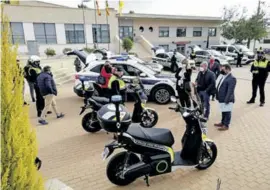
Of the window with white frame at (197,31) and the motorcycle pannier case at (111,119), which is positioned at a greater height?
the window with white frame at (197,31)

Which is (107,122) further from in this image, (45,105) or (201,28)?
(201,28)

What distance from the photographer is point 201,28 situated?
34844mm

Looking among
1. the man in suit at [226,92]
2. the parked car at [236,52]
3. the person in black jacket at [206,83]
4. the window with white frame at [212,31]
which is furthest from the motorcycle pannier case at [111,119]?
the window with white frame at [212,31]

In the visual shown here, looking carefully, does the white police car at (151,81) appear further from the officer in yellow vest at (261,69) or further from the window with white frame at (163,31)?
the window with white frame at (163,31)

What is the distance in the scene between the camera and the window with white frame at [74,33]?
2525 centimetres

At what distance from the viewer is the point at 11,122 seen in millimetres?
1601

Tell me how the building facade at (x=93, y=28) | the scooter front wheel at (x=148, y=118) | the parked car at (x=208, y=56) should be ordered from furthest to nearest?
the building facade at (x=93, y=28) → the parked car at (x=208, y=56) → the scooter front wheel at (x=148, y=118)

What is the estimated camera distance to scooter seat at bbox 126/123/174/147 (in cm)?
342

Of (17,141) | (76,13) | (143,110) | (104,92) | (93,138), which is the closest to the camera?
(17,141)

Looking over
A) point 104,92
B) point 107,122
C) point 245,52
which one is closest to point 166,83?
point 104,92

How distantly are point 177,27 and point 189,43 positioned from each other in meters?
3.24

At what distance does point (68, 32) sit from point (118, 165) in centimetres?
2476

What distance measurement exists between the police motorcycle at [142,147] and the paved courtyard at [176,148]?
323mm

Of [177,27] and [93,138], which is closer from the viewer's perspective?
[93,138]
